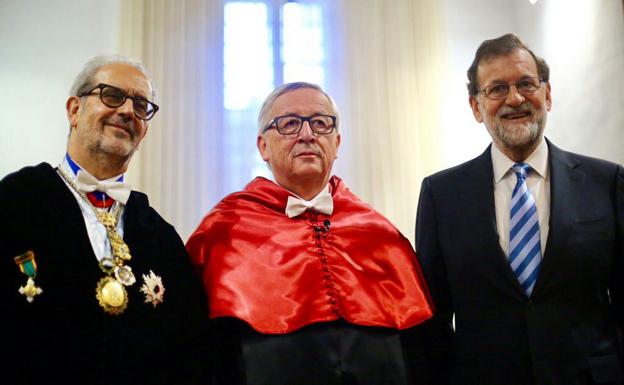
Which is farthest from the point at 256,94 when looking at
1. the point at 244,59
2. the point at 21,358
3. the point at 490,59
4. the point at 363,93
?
the point at 21,358

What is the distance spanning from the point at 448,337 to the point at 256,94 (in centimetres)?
308

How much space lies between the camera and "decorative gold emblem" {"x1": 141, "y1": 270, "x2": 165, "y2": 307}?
1.90 m

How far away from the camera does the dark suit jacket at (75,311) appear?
5.28 feet

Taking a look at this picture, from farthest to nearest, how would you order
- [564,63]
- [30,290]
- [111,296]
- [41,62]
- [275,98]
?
[41,62] → [564,63] → [275,98] → [111,296] → [30,290]

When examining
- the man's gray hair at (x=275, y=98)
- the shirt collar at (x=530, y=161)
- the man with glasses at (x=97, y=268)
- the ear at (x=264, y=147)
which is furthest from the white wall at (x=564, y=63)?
the man with glasses at (x=97, y=268)

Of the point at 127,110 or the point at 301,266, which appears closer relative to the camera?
the point at 127,110

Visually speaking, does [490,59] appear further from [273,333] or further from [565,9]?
[565,9]

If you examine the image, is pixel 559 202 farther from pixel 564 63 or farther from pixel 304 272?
pixel 564 63

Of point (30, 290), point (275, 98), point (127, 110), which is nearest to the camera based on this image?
point (30, 290)

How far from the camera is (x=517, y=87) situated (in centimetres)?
227

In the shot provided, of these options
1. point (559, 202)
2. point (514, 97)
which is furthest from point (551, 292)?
point (514, 97)

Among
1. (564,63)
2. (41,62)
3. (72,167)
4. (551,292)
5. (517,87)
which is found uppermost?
(41,62)

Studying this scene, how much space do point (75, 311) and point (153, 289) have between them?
27cm

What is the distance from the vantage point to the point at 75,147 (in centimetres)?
204
